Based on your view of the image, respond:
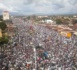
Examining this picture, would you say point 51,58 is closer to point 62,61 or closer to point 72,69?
point 62,61

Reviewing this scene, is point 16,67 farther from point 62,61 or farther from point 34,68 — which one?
point 62,61

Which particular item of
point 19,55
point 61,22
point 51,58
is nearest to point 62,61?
point 51,58

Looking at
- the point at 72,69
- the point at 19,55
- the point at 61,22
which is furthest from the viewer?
the point at 61,22

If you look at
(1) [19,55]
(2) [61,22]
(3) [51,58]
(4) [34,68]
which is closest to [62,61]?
(3) [51,58]

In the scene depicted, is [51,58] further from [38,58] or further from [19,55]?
[19,55]

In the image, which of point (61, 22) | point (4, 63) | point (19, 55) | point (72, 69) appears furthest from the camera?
point (61, 22)

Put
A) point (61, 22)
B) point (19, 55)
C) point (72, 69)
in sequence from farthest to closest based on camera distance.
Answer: point (61, 22) < point (19, 55) < point (72, 69)

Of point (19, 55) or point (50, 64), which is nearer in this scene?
point (50, 64)

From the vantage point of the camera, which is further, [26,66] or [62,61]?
[62,61]

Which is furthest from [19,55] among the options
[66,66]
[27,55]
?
[66,66]
